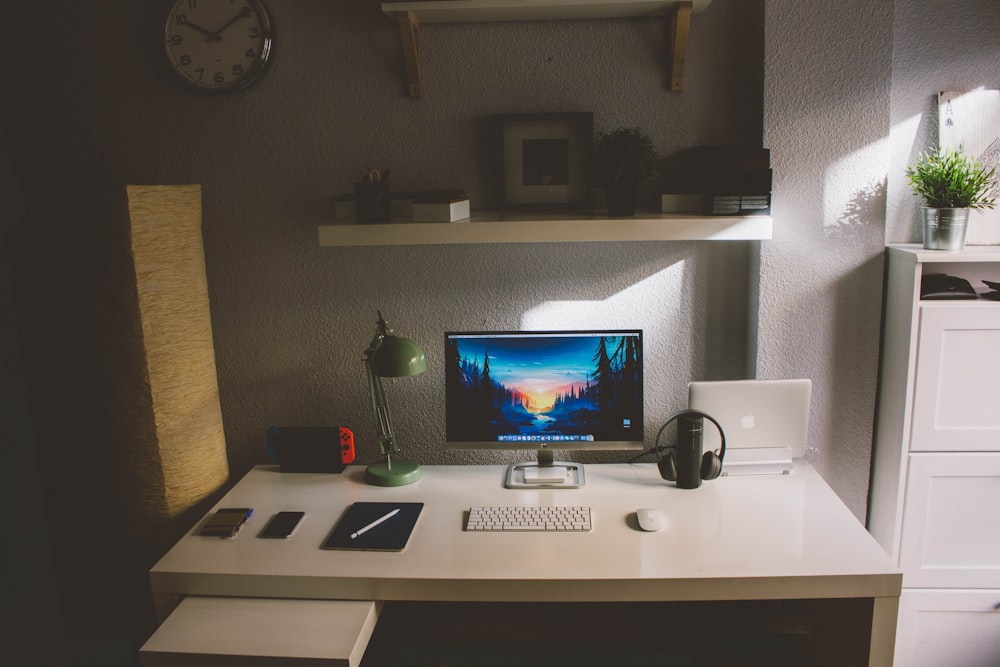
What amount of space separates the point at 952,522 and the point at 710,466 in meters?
0.74

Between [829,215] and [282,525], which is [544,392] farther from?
[829,215]

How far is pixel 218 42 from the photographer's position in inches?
90.7

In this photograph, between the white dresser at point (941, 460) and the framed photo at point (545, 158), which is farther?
the framed photo at point (545, 158)

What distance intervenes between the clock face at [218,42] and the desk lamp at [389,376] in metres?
0.89

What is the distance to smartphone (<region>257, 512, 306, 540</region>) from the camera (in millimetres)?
2006

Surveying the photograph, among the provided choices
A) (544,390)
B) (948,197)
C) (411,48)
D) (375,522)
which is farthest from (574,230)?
(948,197)

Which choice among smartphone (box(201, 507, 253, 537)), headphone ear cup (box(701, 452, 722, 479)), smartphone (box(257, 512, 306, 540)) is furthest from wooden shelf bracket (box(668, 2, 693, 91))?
smartphone (box(201, 507, 253, 537))

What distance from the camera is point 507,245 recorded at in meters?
2.42

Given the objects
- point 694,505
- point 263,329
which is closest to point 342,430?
point 263,329

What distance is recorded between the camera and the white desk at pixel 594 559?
1772mm

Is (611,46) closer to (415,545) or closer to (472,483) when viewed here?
(472,483)

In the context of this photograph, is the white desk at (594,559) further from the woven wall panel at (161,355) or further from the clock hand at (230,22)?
the clock hand at (230,22)

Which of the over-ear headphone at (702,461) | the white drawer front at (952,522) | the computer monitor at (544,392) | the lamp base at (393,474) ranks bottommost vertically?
the white drawer front at (952,522)

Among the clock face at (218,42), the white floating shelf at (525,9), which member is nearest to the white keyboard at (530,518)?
the white floating shelf at (525,9)
